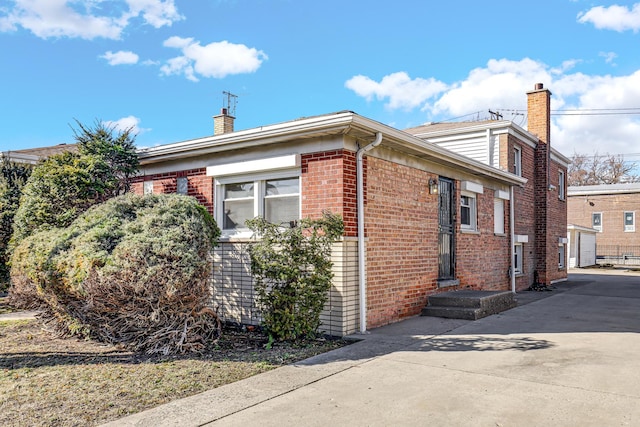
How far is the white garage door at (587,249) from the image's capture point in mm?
27812

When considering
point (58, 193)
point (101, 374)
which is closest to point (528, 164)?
point (58, 193)

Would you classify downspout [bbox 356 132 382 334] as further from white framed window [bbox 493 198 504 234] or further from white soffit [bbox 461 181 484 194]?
white framed window [bbox 493 198 504 234]

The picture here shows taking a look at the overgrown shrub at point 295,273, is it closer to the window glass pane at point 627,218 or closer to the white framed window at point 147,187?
the white framed window at point 147,187

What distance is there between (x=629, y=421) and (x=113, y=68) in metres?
14.1

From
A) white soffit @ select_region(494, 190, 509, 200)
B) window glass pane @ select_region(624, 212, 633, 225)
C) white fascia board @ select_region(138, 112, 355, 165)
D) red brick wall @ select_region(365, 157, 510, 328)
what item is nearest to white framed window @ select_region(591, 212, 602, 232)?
window glass pane @ select_region(624, 212, 633, 225)

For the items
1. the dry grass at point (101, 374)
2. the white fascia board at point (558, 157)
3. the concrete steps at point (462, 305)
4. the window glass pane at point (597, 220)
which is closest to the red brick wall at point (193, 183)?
the dry grass at point (101, 374)

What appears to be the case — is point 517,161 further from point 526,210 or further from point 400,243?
point 400,243

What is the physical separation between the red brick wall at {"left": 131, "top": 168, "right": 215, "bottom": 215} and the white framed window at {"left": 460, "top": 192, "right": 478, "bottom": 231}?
610 centimetres

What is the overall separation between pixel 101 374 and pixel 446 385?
3.84 meters

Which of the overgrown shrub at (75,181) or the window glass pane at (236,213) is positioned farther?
the window glass pane at (236,213)

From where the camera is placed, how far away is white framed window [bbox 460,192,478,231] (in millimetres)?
11375

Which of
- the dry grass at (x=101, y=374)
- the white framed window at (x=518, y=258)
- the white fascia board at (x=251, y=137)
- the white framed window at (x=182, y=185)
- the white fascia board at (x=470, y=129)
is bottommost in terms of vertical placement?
the dry grass at (x=101, y=374)

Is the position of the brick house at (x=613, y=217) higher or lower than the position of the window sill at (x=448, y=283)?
higher

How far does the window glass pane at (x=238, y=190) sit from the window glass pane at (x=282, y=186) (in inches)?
16.8
